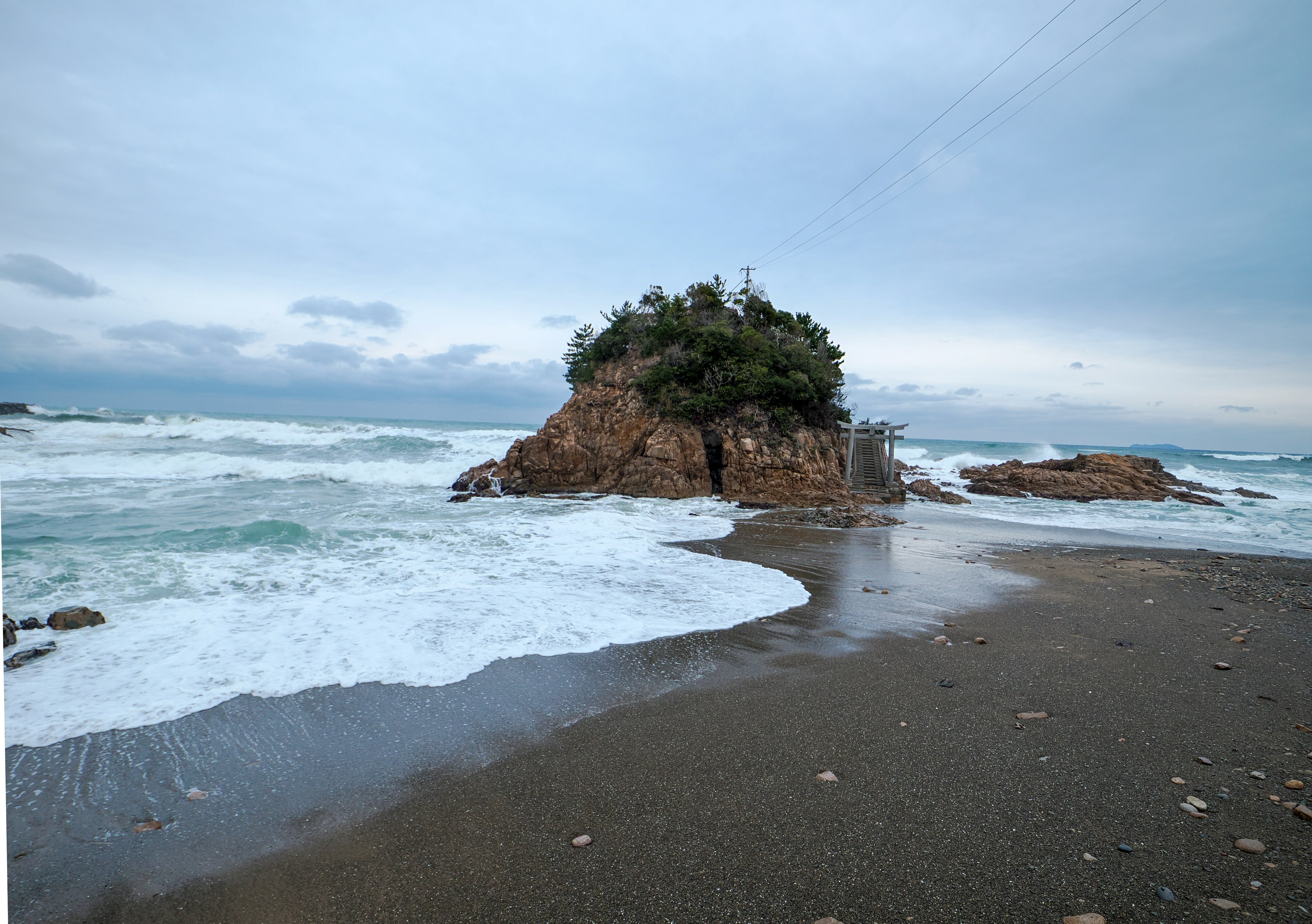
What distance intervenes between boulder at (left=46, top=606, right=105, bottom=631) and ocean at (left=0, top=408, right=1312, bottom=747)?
13 cm

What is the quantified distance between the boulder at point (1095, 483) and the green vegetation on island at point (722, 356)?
7.97 m

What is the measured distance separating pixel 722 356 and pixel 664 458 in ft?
14.5

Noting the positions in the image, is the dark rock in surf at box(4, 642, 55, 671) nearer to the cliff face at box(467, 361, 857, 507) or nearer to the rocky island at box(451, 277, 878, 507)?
the rocky island at box(451, 277, 878, 507)

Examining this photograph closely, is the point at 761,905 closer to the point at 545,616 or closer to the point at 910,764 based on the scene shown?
the point at 910,764

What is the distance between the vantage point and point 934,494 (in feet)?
76.0

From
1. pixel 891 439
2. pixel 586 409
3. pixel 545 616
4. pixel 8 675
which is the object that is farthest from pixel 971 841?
pixel 891 439

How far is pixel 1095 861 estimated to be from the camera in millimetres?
3074

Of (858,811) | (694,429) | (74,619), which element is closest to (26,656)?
(74,619)

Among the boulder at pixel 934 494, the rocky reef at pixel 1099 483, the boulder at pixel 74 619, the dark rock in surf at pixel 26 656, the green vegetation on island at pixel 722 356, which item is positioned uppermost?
the green vegetation on island at pixel 722 356

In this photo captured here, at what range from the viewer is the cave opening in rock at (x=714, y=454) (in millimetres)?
20641

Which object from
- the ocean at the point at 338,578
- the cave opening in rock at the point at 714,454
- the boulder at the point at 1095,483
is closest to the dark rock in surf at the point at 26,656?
the ocean at the point at 338,578

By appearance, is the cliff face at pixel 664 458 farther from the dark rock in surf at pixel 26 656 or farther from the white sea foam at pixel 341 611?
the dark rock in surf at pixel 26 656

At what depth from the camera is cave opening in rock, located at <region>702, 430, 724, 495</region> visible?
20641 millimetres

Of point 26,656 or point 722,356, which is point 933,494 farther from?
point 26,656
